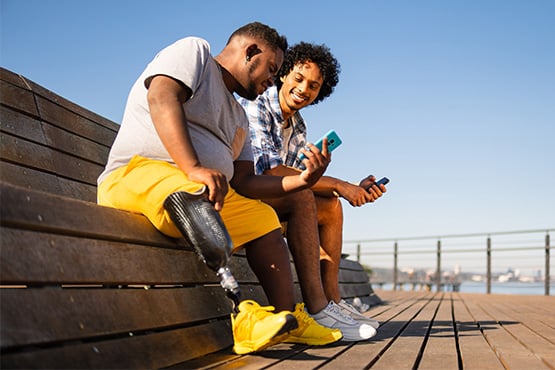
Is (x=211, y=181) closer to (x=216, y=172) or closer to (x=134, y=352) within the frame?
(x=216, y=172)

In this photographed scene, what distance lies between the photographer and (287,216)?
2654mm

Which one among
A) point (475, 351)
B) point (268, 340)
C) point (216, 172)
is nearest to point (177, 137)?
point (216, 172)

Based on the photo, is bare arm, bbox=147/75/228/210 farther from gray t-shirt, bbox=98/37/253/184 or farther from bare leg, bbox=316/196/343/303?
bare leg, bbox=316/196/343/303

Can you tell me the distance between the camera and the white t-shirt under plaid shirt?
2.86 meters

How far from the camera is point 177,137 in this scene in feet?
5.85

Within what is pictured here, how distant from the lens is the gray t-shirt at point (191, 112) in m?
1.93

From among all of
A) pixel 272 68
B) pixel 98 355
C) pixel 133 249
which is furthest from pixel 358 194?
pixel 98 355

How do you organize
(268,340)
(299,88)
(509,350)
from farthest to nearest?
(299,88)
(509,350)
(268,340)

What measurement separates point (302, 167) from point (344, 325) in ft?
3.63

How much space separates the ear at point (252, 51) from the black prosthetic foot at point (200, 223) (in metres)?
0.70

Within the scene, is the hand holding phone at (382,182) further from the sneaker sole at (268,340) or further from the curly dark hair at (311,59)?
the sneaker sole at (268,340)

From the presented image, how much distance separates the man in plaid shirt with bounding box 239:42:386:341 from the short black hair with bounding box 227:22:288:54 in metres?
0.61

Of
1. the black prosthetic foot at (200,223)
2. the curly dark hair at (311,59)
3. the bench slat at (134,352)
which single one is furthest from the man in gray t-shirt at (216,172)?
the curly dark hair at (311,59)

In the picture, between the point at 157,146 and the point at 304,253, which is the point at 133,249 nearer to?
the point at 157,146
